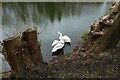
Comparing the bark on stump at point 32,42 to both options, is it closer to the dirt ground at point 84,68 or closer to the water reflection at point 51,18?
the dirt ground at point 84,68

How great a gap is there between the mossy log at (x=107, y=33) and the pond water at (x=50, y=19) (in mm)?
1425

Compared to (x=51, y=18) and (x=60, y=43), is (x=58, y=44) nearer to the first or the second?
(x=60, y=43)

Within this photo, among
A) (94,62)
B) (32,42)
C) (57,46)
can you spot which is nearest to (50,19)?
(57,46)

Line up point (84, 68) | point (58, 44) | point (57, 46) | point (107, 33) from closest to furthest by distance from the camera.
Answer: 1. point (84, 68)
2. point (107, 33)
3. point (57, 46)
4. point (58, 44)

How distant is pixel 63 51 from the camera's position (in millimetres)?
6051

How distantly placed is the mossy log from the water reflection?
1.40 meters

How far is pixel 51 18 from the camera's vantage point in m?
7.87

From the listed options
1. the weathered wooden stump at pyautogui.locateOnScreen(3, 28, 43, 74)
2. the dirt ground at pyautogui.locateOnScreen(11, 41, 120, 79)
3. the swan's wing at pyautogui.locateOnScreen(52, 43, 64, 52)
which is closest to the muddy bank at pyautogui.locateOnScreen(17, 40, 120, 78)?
the dirt ground at pyautogui.locateOnScreen(11, 41, 120, 79)

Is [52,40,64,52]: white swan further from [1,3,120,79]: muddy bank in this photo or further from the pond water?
[1,3,120,79]: muddy bank

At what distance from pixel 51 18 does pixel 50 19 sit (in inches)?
3.6

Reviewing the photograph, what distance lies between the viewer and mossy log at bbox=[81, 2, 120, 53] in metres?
4.25

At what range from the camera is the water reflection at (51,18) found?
6438mm

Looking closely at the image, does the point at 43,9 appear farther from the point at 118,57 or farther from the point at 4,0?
the point at 118,57

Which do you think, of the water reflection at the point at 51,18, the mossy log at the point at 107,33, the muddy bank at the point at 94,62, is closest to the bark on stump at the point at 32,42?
the muddy bank at the point at 94,62
